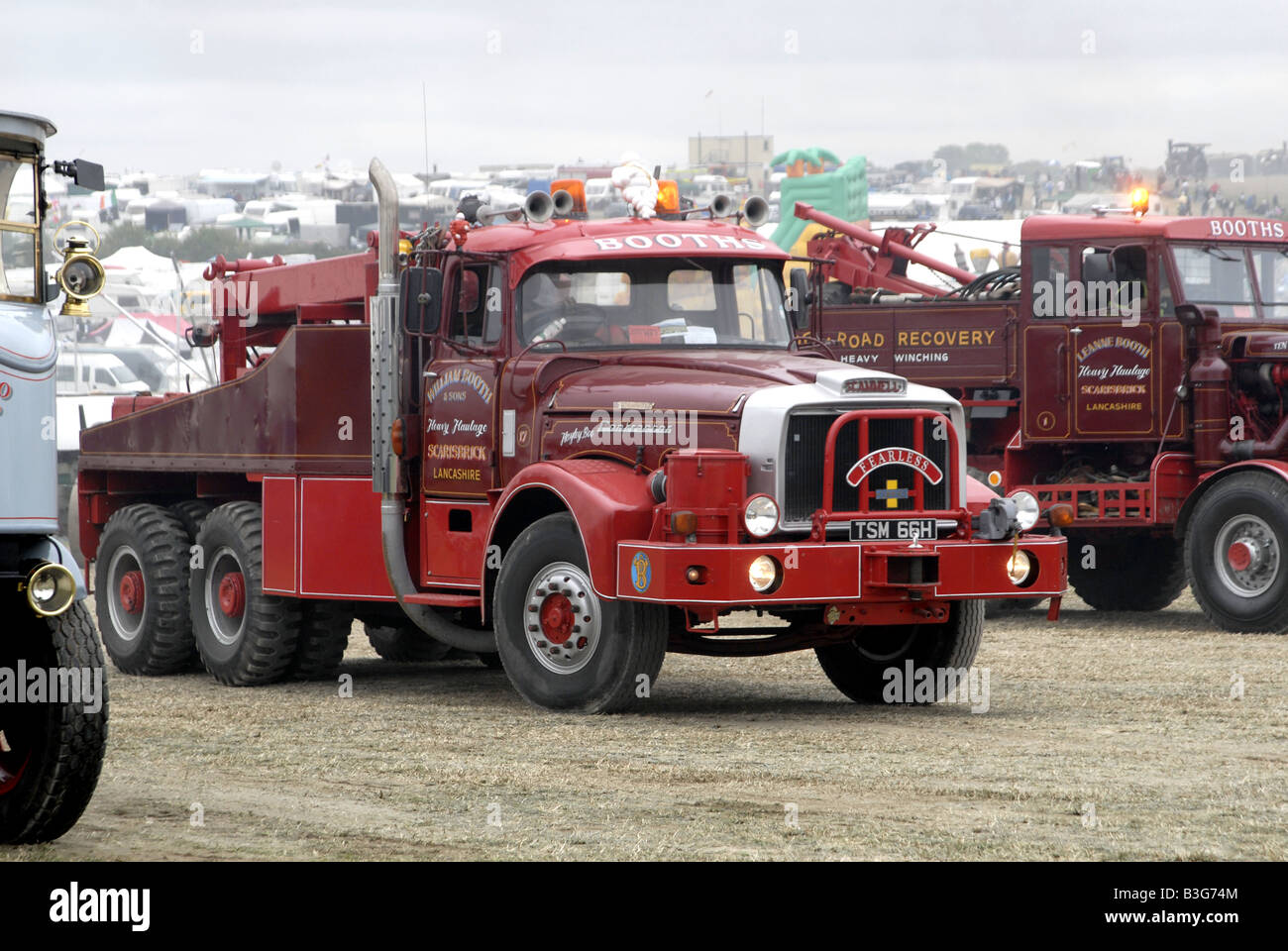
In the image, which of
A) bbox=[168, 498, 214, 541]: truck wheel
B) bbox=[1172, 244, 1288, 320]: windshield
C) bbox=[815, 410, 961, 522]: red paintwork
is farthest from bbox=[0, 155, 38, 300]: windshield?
bbox=[1172, 244, 1288, 320]: windshield

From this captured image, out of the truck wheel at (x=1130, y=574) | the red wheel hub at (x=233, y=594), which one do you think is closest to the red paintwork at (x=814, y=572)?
the red wheel hub at (x=233, y=594)

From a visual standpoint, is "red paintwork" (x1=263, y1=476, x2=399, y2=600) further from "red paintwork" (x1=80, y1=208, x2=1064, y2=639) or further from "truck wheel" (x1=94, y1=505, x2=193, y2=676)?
"truck wheel" (x1=94, y1=505, x2=193, y2=676)

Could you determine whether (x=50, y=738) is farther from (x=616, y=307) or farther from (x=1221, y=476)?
(x=1221, y=476)

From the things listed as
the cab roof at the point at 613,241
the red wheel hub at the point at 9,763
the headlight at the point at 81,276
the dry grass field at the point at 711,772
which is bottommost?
the dry grass field at the point at 711,772

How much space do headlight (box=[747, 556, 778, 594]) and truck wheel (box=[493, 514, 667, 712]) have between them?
65 cm

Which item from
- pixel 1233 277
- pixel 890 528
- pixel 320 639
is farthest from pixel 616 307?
pixel 1233 277

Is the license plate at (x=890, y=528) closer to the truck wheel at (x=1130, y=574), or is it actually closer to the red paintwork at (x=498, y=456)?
the red paintwork at (x=498, y=456)

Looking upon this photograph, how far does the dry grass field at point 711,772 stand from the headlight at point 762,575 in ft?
2.34

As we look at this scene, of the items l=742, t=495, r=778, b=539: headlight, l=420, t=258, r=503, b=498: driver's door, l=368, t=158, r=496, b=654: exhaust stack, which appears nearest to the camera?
l=742, t=495, r=778, b=539: headlight

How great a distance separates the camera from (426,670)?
14.6 meters

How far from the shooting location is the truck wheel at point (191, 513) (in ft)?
48.0

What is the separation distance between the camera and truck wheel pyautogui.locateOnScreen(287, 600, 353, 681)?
528 inches

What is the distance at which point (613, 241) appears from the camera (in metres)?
11.8

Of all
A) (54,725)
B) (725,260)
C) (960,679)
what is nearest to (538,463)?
(725,260)
